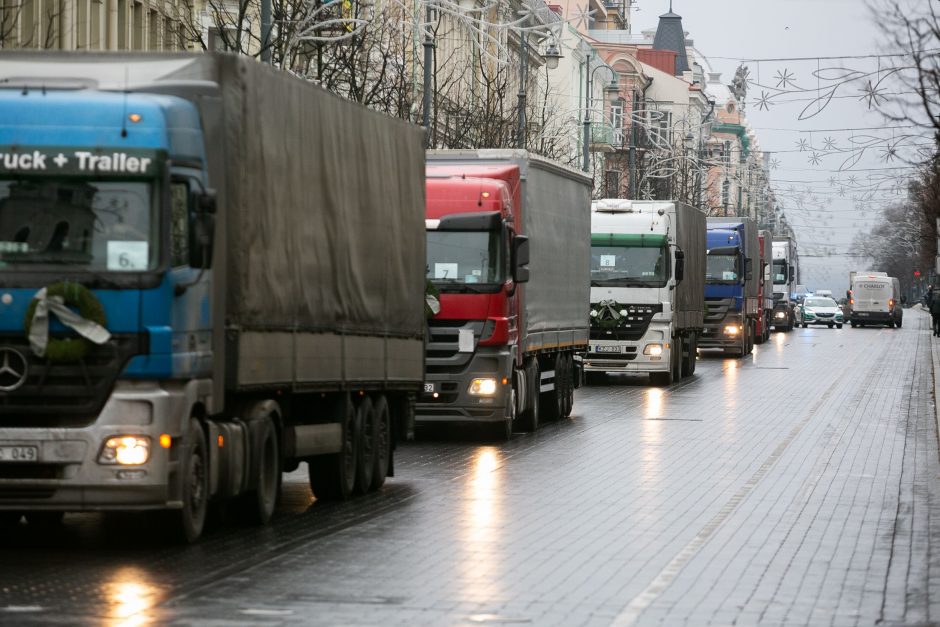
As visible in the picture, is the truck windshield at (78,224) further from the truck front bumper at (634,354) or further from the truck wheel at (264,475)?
the truck front bumper at (634,354)

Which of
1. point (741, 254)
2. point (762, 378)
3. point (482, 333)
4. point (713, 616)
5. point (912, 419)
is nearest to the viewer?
point (713, 616)

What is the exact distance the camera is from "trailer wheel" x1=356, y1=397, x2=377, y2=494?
1834 centimetres

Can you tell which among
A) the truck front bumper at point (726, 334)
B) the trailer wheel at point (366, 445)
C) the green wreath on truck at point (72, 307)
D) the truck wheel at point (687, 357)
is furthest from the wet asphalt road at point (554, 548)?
the truck front bumper at point (726, 334)

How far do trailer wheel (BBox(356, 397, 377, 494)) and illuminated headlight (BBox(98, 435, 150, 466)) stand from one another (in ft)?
15.8

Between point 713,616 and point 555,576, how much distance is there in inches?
72.4

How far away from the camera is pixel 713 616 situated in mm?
11078

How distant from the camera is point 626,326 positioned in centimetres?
3966

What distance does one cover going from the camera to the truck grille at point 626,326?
39.4 meters

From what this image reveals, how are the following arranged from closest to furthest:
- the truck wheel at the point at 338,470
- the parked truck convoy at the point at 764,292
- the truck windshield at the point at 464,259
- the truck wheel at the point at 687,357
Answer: the truck wheel at the point at 338,470 < the truck windshield at the point at 464,259 < the truck wheel at the point at 687,357 < the parked truck convoy at the point at 764,292

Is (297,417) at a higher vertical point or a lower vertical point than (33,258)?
lower

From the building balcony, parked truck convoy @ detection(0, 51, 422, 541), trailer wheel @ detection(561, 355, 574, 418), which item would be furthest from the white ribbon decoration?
the building balcony

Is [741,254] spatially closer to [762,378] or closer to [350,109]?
[762,378]

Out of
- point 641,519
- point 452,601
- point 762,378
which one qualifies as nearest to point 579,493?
point 641,519

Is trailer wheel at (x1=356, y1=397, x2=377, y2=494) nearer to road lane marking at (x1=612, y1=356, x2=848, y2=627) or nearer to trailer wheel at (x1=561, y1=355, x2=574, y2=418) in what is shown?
road lane marking at (x1=612, y1=356, x2=848, y2=627)
